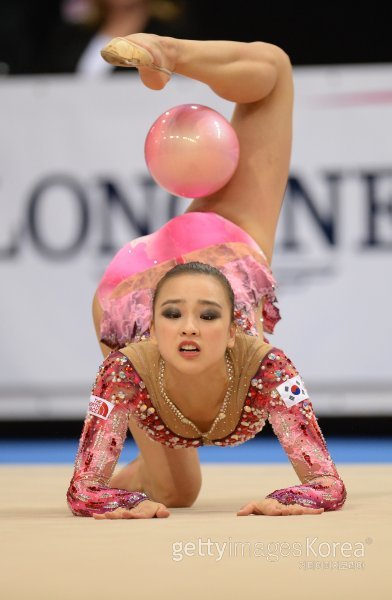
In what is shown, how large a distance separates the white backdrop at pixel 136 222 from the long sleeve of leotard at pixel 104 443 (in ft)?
8.86

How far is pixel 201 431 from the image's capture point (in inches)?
92.2

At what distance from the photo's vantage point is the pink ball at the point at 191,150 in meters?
2.69

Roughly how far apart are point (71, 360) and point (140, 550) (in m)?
3.36

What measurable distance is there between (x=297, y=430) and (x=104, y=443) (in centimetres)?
39

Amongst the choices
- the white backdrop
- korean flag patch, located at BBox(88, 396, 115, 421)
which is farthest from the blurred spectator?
korean flag patch, located at BBox(88, 396, 115, 421)

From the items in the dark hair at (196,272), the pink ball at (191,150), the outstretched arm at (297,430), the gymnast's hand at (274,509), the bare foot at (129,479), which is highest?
the pink ball at (191,150)

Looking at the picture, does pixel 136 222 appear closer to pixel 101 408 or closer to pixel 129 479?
pixel 129 479

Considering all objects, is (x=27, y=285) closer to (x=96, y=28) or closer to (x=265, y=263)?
(x=96, y=28)

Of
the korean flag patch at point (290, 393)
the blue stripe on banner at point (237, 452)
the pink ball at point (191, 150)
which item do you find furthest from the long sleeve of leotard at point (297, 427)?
the blue stripe on banner at point (237, 452)

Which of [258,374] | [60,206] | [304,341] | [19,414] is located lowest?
[19,414]

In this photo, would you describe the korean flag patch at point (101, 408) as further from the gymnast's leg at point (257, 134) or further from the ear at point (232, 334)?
the gymnast's leg at point (257, 134)

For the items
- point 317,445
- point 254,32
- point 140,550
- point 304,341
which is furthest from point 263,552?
point 254,32

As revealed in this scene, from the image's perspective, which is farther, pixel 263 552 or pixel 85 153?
pixel 85 153

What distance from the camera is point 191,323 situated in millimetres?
2125
